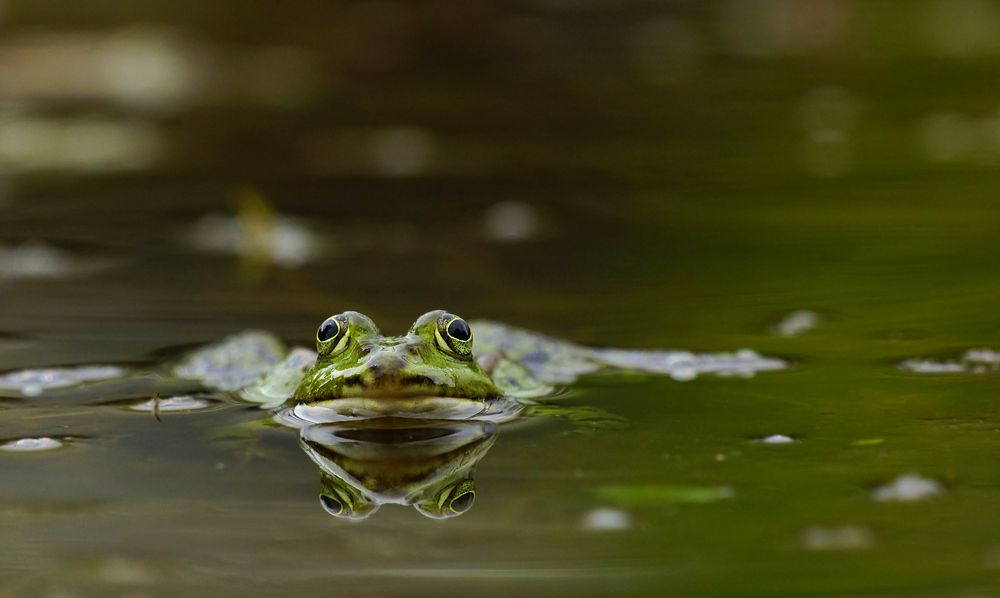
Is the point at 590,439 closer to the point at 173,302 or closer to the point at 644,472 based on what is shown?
the point at 644,472

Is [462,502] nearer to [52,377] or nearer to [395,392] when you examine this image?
[395,392]

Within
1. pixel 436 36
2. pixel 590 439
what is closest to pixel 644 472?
pixel 590 439

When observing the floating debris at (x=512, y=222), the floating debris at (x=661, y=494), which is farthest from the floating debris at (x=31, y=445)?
the floating debris at (x=512, y=222)

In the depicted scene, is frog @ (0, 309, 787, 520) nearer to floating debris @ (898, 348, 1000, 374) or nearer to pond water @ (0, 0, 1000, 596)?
pond water @ (0, 0, 1000, 596)

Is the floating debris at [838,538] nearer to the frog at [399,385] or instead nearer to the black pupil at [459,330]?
the frog at [399,385]

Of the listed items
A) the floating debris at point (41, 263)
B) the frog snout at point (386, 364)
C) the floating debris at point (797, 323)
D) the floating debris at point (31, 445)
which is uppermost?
the floating debris at point (41, 263)

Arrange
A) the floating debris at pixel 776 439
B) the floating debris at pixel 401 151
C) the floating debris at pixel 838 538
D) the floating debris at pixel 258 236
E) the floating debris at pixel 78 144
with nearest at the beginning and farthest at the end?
1. the floating debris at pixel 838 538
2. the floating debris at pixel 776 439
3. the floating debris at pixel 258 236
4. the floating debris at pixel 401 151
5. the floating debris at pixel 78 144

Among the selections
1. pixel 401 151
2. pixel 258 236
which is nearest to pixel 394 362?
pixel 258 236

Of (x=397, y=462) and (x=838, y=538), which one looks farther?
(x=397, y=462)
